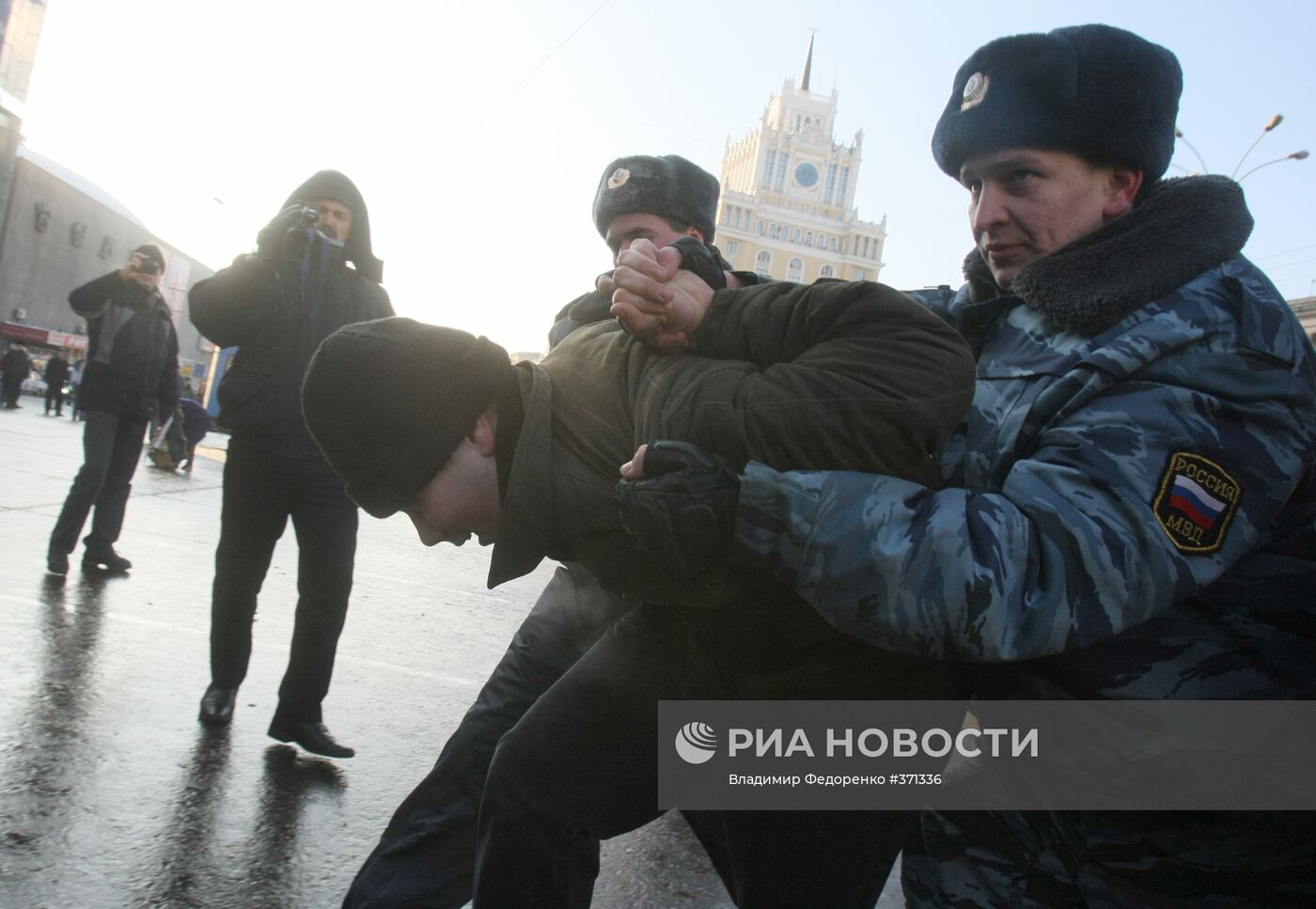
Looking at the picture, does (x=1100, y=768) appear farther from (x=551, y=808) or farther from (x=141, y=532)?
(x=141, y=532)

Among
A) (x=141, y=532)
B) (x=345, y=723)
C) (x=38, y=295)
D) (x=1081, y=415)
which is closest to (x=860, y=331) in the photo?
(x=1081, y=415)

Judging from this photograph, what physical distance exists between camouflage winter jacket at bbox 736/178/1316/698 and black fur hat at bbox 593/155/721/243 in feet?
5.29

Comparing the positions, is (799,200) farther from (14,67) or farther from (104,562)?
(104,562)

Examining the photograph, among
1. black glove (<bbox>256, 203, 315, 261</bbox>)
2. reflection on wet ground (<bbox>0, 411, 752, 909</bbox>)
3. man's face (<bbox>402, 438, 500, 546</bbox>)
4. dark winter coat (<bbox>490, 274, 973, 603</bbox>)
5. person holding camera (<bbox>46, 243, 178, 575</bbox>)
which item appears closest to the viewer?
dark winter coat (<bbox>490, 274, 973, 603</bbox>)

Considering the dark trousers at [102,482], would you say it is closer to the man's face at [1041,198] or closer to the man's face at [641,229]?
the man's face at [641,229]

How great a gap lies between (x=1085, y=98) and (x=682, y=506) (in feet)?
2.77

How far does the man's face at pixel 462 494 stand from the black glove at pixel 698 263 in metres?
0.42

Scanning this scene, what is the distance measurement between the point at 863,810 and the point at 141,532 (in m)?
6.54

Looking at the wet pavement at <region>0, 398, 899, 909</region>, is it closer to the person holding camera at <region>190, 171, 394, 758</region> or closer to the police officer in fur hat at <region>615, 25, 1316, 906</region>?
the person holding camera at <region>190, 171, 394, 758</region>

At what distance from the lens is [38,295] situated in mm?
47250

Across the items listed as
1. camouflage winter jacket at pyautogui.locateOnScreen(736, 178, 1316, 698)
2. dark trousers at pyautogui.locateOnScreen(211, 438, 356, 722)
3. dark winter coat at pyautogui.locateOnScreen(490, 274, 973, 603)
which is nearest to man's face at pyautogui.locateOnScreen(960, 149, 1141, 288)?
camouflage winter jacket at pyautogui.locateOnScreen(736, 178, 1316, 698)

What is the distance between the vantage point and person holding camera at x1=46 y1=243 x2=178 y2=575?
197 inches

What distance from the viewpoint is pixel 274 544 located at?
3197mm

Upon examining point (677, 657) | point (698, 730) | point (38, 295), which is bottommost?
point (698, 730)
